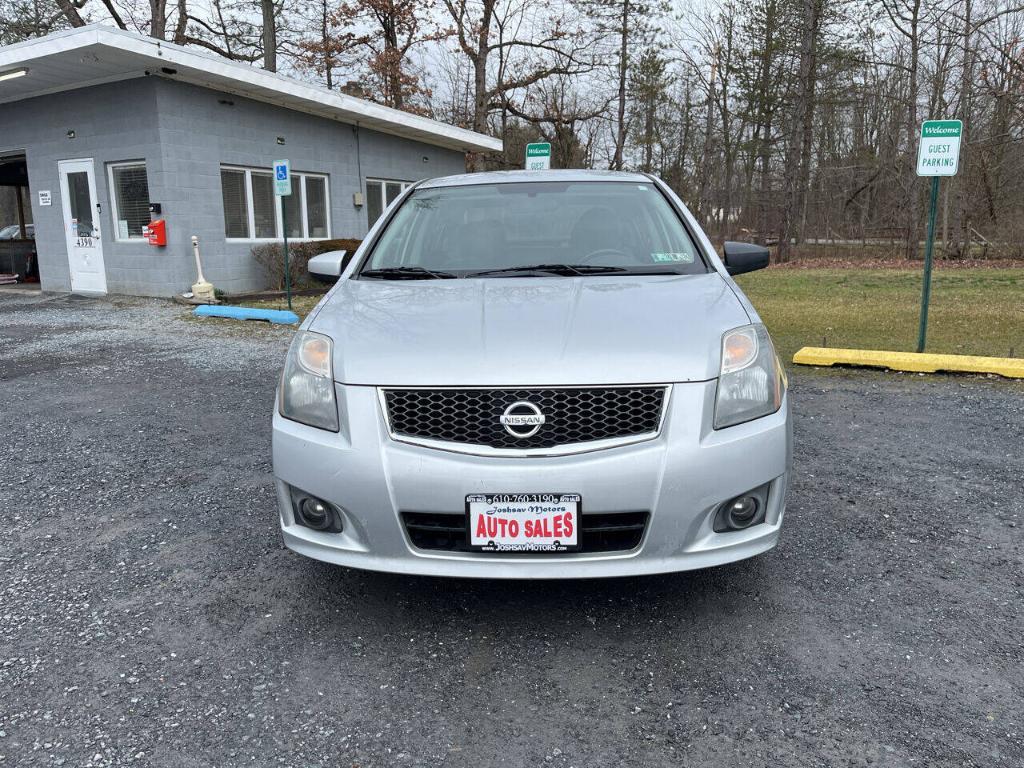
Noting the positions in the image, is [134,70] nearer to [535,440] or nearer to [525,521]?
[535,440]

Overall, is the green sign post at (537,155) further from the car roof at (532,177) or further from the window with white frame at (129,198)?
the window with white frame at (129,198)

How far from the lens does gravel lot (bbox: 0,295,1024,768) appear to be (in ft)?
6.41

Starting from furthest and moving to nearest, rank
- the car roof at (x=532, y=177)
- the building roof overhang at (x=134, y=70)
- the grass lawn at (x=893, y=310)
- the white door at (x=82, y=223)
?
the white door at (x=82, y=223), the building roof overhang at (x=134, y=70), the grass lawn at (x=893, y=310), the car roof at (x=532, y=177)

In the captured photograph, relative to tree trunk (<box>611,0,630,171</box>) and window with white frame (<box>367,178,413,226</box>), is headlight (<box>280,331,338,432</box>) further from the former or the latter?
tree trunk (<box>611,0,630,171</box>)

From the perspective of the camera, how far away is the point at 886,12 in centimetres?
2348

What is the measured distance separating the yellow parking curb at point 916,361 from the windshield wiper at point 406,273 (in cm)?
475

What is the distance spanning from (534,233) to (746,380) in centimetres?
149

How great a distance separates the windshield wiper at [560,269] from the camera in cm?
318

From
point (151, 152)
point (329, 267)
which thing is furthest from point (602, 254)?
point (151, 152)

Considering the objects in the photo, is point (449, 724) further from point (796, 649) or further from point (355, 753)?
point (796, 649)

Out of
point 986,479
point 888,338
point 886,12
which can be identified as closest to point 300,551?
point 986,479

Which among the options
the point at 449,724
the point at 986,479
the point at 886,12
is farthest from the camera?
the point at 886,12

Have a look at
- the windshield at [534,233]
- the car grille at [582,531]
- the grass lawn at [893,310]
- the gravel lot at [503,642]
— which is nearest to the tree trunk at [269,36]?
the grass lawn at [893,310]

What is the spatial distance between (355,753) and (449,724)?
26 centimetres
